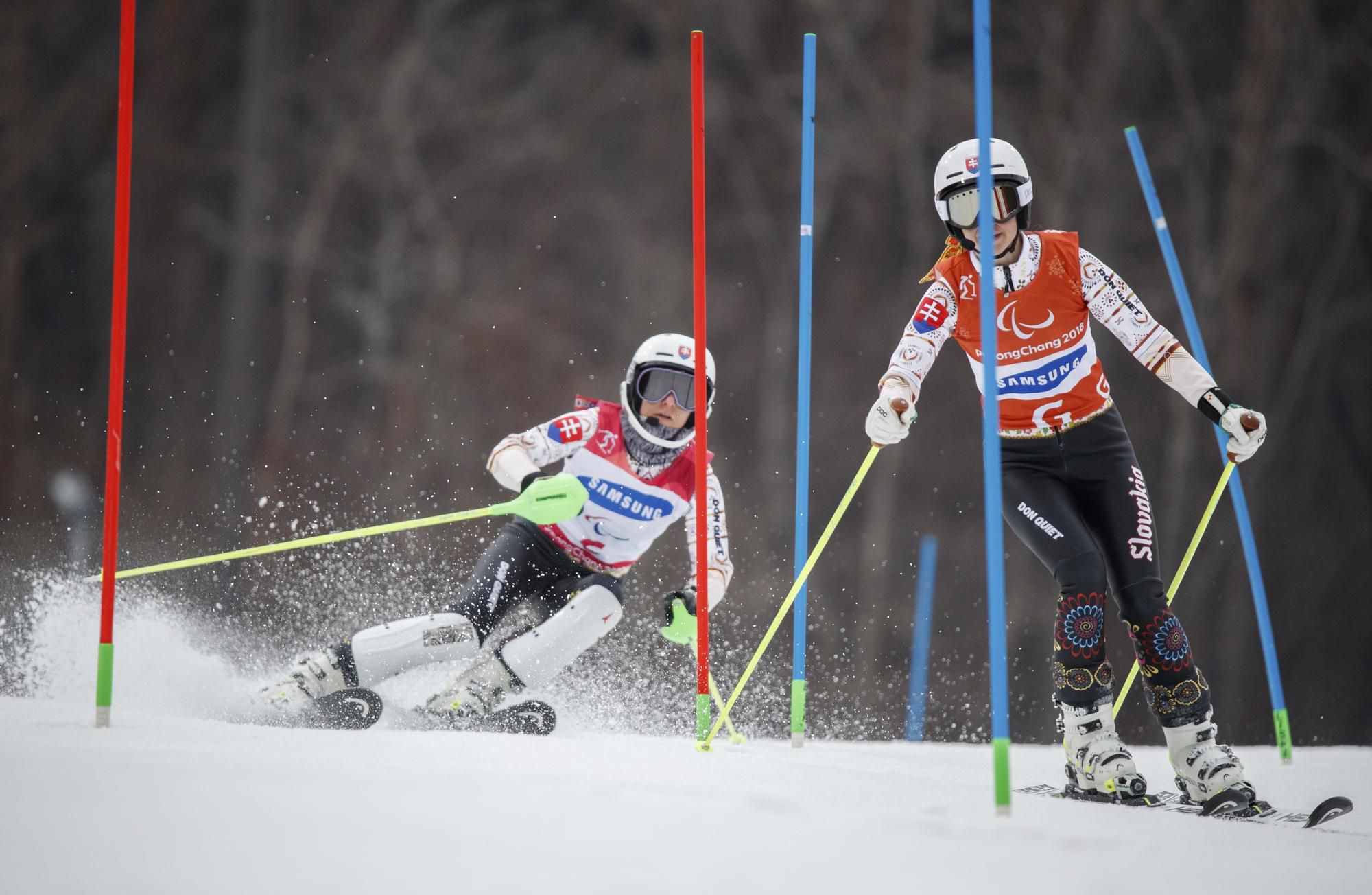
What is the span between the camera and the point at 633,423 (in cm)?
375

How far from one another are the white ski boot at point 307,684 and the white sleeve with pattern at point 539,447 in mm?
743

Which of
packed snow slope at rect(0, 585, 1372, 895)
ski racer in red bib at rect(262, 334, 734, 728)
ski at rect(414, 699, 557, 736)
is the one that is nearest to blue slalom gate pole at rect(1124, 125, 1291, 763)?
packed snow slope at rect(0, 585, 1372, 895)

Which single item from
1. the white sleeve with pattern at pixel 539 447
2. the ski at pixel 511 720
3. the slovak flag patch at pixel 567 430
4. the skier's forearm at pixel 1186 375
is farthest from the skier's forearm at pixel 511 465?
the skier's forearm at pixel 1186 375

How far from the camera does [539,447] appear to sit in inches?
145

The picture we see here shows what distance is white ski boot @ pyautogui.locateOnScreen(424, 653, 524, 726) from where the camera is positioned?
135 inches

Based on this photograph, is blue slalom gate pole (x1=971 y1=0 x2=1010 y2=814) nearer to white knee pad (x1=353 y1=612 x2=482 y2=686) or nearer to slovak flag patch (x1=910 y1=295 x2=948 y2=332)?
slovak flag patch (x1=910 y1=295 x2=948 y2=332)

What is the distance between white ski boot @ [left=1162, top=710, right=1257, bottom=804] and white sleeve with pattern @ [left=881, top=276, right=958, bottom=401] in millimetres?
1021

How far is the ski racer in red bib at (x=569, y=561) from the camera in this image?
3.42m

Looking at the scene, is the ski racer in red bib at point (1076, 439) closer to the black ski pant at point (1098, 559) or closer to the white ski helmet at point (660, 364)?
the black ski pant at point (1098, 559)

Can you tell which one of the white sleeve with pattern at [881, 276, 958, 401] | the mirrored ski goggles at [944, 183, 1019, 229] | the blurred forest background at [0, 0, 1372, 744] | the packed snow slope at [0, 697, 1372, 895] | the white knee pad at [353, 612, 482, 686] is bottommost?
the packed snow slope at [0, 697, 1372, 895]

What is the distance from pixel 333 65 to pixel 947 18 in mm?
6453

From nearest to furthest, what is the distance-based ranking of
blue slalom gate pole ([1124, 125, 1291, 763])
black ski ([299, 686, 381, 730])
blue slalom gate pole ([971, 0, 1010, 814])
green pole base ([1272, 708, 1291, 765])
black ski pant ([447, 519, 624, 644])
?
blue slalom gate pole ([971, 0, 1010, 814])
black ski ([299, 686, 381, 730])
black ski pant ([447, 519, 624, 644])
blue slalom gate pole ([1124, 125, 1291, 763])
green pole base ([1272, 708, 1291, 765])

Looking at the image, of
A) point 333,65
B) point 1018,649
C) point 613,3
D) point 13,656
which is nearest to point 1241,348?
point 1018,649

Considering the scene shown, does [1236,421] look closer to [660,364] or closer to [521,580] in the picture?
[660,364]
